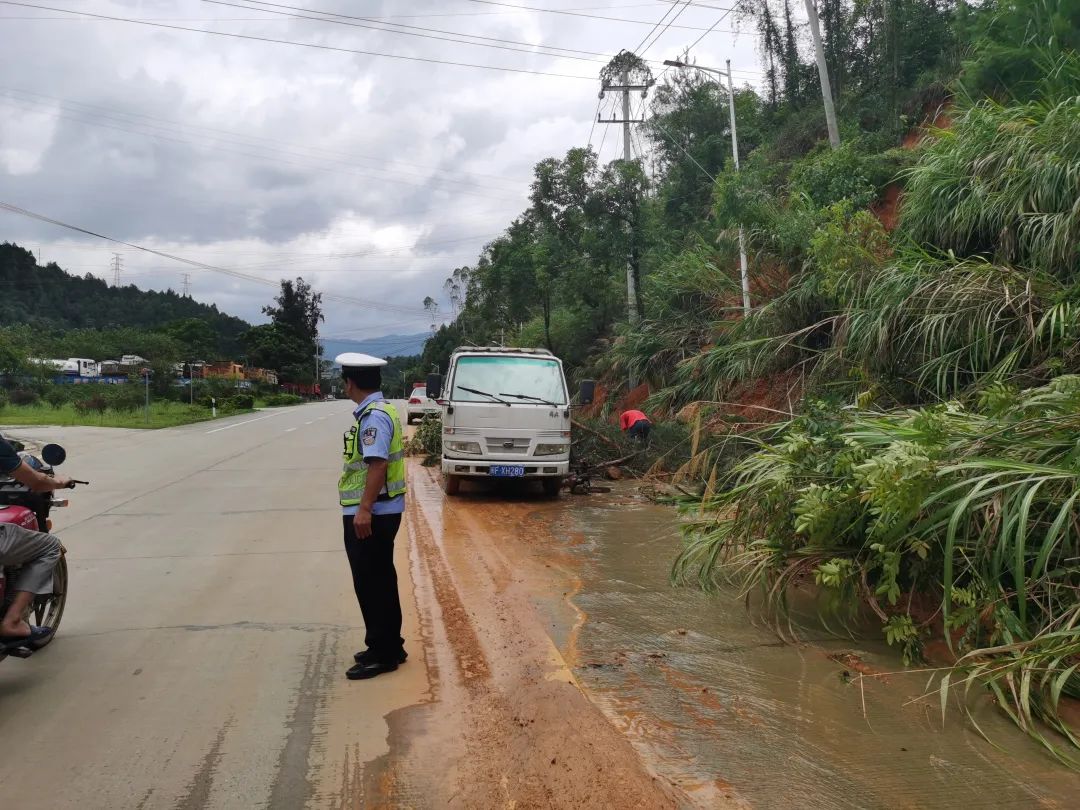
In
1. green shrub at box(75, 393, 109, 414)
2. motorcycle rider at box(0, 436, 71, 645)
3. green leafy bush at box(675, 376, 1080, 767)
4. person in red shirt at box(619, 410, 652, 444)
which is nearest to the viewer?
green leafy bush at box(675, 376, 1080, 767)

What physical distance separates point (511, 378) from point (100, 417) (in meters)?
23.8

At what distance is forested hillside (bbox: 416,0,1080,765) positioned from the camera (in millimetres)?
4219

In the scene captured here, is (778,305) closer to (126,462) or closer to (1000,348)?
(1000,348)

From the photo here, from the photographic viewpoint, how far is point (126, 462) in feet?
49.3

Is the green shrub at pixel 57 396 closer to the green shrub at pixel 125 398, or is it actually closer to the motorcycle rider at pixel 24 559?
the green shrub at pixel 125 398

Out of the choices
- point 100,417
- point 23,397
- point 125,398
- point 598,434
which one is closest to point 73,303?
point 23,397

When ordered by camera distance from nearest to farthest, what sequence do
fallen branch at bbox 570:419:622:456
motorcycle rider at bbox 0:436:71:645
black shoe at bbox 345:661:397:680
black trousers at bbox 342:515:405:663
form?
motorcycle rider at bbox 0:436:71:645, black shoe at bbox 345:661:397:680, black trousers at bbox 342:515:405:663, fallen branch at bbox 570:419:622:456

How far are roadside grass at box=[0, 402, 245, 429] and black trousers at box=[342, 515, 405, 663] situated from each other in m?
23.3

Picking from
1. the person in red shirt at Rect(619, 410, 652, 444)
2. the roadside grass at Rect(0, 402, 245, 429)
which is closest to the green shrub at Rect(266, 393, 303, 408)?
the roadside grass at Rect(0, 402, 245, 429)

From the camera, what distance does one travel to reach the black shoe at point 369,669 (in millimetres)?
4297

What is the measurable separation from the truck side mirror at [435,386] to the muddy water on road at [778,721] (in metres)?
5.66

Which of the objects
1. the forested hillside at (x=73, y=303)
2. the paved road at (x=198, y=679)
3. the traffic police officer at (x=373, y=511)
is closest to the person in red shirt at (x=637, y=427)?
the paved road at (x=198, y=679)

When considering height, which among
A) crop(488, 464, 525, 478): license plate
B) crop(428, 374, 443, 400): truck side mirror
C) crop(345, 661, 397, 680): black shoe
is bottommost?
crop(345, 661, 397, 680): black shoe

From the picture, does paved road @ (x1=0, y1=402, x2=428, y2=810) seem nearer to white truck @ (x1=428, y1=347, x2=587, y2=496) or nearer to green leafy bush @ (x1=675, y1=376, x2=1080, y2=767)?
white truck @ (x1=428, y1=347, x2=587, y2=496)
